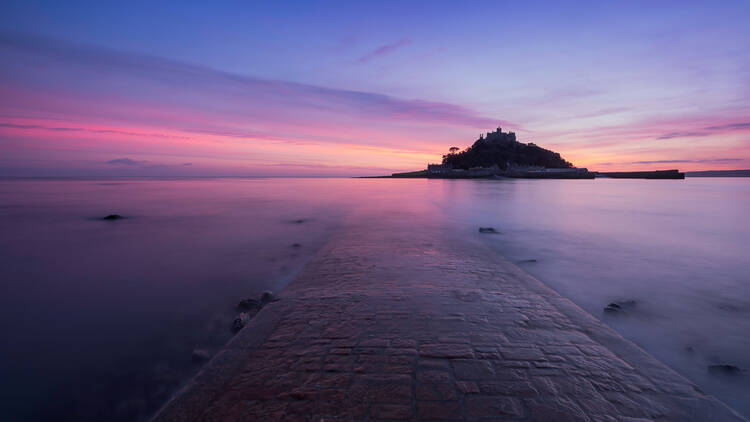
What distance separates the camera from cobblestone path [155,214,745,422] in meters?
2.86

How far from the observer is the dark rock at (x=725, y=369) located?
4.10m

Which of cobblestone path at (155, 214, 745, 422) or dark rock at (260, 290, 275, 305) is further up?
cobblestone path at (155, 214, 745, 422)

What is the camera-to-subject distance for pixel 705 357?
15.0 feet

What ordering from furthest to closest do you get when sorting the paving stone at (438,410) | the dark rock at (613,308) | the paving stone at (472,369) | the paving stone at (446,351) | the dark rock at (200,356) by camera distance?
the dark rock at (613,308)
the dark rock at (200,356)
the paving stone at (446,351)
the paving stone at (472,369)
the paving stone at (438,410)

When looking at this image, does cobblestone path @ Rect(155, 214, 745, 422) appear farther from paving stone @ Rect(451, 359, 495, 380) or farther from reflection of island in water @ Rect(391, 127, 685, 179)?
reflection of island in water @ Rect(391, 127, 685, 179)

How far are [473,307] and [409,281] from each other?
1554 mm

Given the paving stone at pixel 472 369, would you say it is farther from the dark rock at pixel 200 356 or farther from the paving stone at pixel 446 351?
the dark rock at pixel 200 356

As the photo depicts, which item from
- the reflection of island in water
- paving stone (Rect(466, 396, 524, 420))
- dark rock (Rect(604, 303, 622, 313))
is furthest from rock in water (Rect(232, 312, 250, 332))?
the reflection of island in water

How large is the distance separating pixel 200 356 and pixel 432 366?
3.36 meters

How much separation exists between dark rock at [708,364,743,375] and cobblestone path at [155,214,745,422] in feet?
3.55

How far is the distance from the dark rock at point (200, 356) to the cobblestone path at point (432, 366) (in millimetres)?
727

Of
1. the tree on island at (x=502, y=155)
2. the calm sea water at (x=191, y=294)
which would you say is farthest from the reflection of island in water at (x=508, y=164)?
the calm sea water at (x=191, y=294)

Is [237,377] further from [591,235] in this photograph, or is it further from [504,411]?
[591,235]

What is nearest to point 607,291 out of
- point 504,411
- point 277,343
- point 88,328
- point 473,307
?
point 473,307
